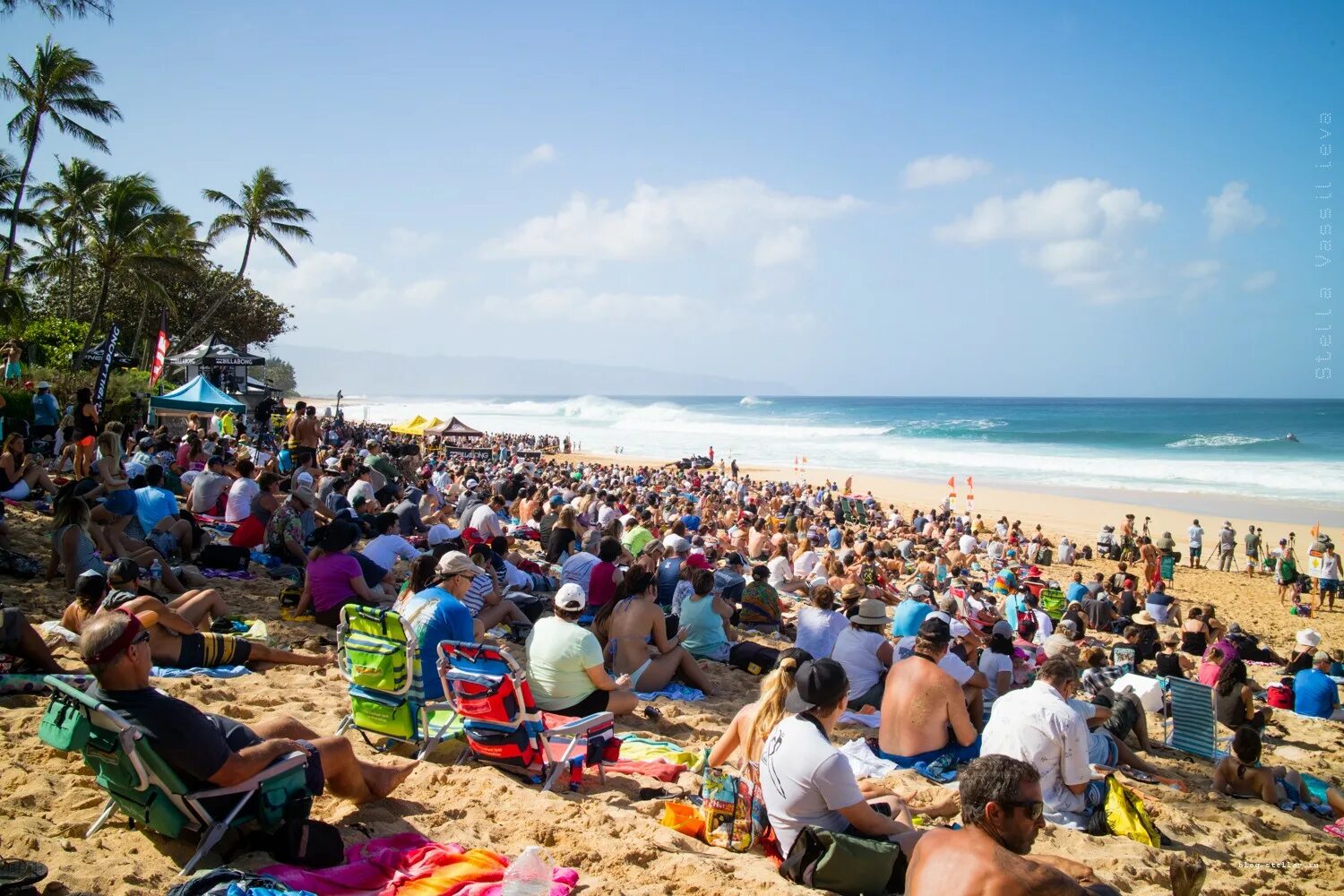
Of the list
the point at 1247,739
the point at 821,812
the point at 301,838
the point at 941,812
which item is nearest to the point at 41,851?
the point at 301,838

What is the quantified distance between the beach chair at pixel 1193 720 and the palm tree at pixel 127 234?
24690 millimetres

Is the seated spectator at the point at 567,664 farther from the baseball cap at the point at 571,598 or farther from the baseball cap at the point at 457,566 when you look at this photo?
the baseball cap at the point at 457,566

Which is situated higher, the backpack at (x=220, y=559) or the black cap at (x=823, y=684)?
the black cap at (x=823, y=684)

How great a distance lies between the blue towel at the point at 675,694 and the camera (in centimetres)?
602

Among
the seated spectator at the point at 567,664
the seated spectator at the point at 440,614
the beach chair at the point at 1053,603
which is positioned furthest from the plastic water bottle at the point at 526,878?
the beach chair at the point at 1053,603

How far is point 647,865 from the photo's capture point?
345 centimetres

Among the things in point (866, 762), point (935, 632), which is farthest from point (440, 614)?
point (935, 632)

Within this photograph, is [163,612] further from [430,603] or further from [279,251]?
[279,251]

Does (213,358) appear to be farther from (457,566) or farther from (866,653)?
(866,653)

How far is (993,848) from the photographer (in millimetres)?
2447

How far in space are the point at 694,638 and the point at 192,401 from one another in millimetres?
14274

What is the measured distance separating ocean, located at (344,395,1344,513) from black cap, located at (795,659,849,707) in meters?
33.2

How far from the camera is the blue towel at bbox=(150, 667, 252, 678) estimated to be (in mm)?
4977

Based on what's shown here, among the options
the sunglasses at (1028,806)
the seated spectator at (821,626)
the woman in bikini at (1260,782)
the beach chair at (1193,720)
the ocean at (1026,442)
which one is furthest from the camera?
the ocean at (1026,442)
